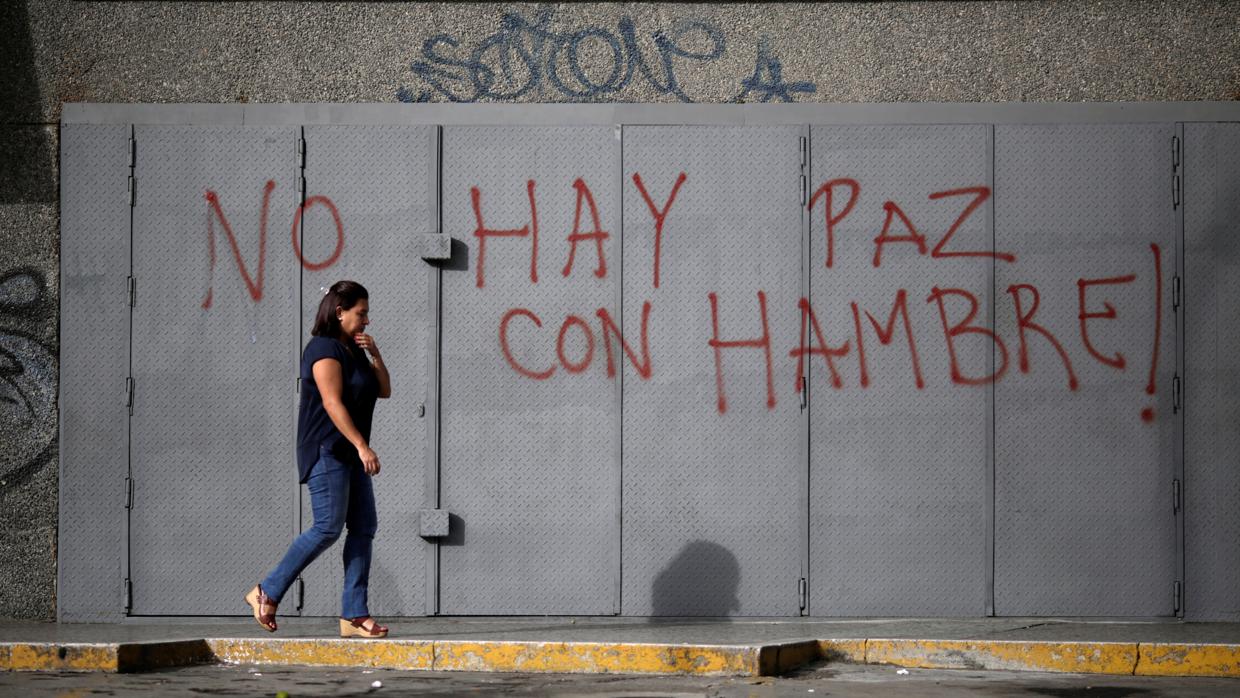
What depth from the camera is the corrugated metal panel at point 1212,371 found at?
8.66 m

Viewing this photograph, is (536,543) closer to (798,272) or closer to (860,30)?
(798,272)

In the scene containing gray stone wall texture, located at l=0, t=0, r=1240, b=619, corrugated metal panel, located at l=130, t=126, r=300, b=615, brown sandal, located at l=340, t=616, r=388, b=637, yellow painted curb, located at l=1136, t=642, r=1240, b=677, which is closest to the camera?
yellow painted curb, located at l=1136, t=642, r=1240, b=677

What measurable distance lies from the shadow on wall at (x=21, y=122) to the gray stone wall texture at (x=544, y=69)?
11 mm

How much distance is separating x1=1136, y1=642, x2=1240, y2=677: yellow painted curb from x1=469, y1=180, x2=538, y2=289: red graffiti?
3553mm

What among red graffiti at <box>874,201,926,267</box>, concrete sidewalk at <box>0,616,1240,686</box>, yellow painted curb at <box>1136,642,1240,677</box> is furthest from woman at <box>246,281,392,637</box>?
yellow painted curb at <box>1136,642,1240,677</box>

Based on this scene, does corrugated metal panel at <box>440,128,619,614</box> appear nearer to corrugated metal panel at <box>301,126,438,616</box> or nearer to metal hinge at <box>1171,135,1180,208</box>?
corrugated metal panel at <box>301,126,438,616</box>

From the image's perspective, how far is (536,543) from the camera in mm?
8758

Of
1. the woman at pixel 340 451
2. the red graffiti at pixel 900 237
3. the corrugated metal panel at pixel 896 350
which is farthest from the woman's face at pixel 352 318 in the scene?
the red graffiti at pixel 900 237

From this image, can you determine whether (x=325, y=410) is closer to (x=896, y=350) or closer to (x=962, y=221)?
(x=896, y=350)

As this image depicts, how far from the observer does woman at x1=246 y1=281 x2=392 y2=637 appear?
24.6ft

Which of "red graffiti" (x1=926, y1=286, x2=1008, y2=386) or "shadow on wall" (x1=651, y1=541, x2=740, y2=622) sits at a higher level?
"red graffiti" (x1=926, y1=286, x2=1008, y2=386)

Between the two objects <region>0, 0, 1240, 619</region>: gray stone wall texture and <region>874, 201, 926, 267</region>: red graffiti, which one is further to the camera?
<region>0, 0, 1240, 619</region>: gray stone wall texture

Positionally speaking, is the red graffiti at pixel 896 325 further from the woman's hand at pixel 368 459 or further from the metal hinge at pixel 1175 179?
the woman's hand at pixel 368 459

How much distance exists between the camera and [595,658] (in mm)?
7391
